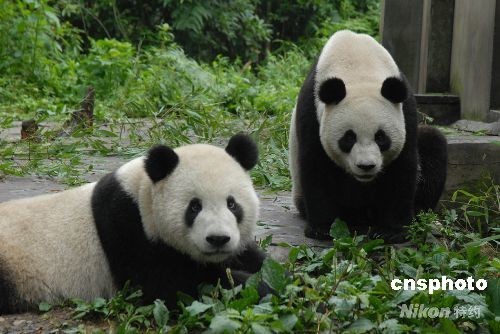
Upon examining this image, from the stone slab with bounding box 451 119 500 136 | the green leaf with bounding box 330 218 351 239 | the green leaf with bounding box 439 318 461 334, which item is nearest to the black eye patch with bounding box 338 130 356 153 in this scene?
the green leaf with bounding box 330 218 351 239

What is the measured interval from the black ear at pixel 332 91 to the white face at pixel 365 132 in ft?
0.18

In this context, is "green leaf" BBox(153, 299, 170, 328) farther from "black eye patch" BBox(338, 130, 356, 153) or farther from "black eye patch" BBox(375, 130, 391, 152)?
"black eye patch" BBox(375, 130, 391, 152)

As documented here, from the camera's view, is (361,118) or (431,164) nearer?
(361,118)

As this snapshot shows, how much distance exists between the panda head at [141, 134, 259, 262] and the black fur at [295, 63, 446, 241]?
144 centimetres

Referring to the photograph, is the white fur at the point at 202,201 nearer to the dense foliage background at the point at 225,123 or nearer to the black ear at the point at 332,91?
the dense foliage background at the point at 225,123

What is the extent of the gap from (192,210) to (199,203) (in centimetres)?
5

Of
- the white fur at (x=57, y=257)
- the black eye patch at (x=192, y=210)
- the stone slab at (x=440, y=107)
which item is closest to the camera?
the black eye patch at (x=192, y=210)

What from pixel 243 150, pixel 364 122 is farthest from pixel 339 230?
pixel 243 150

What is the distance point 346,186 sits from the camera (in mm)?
5934

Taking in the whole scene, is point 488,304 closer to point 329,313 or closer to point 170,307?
point 329,313

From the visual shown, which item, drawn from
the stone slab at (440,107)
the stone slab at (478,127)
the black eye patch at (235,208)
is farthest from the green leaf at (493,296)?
the stone slab at (440,107)

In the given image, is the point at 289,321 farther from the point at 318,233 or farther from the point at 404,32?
the point at 404,32

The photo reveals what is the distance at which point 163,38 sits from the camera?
608 inches

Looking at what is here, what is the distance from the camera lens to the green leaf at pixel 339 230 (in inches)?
218
